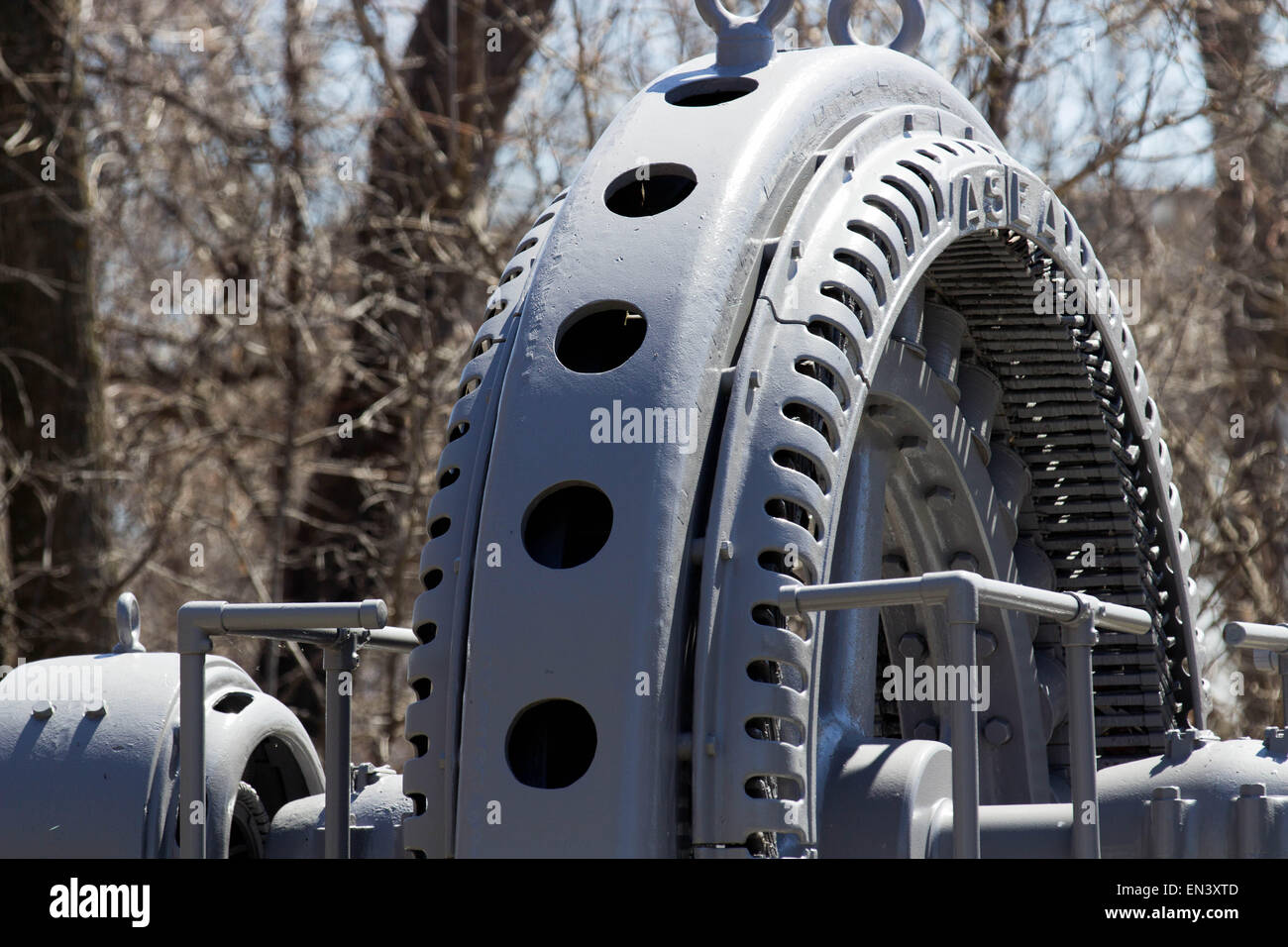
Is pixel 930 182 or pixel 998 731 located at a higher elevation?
pixel 930 182

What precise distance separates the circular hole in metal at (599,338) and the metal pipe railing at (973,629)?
0.58 m

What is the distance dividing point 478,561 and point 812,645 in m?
0.63

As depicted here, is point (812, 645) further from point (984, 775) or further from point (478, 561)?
point (984, 775)

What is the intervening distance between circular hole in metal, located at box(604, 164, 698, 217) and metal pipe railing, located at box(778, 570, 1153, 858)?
0.92m

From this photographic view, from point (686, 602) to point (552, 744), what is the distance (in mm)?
341

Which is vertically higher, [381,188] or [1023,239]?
[381,188]

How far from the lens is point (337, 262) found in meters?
10.9

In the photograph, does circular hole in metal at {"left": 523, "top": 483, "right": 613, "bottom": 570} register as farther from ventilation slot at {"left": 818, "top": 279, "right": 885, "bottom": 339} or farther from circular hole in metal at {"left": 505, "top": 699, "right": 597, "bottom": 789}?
ventilation slot at {"left": 818, "top": 279, "right": 885, "bottom": 339}

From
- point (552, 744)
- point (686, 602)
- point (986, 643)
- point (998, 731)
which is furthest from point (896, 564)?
point (552, 744)

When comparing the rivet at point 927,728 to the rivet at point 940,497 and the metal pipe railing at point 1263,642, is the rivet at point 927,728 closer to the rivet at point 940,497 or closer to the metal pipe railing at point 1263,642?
the rivet at point 940,497

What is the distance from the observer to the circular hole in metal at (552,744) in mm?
3020

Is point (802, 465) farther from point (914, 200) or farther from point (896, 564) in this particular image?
point (896, 564)
